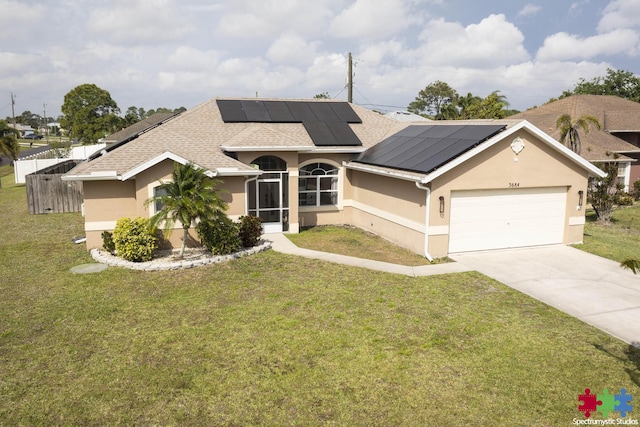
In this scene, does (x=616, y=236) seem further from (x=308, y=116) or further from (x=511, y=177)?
(x=308, y=116)

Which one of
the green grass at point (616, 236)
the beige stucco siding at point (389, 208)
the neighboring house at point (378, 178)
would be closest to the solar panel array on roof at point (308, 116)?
the neighboring house at point (378, 178)

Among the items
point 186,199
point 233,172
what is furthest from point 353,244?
point 186,199

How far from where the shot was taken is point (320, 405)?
281 inches

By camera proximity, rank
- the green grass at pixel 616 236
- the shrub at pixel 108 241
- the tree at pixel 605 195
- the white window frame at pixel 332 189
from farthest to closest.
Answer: the tree at pixel 605 195, the white window frame at pixel 332 189, the green grass at pixel 616 236, the shrub at pixel 108 241

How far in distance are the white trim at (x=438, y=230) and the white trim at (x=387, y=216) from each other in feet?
1.13

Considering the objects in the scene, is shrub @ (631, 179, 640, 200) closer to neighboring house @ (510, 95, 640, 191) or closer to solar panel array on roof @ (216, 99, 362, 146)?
neighboring house @ (510, 95, 640, 191)

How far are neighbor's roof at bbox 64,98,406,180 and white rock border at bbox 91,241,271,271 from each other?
2.69 meters

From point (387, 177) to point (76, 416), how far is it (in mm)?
13698

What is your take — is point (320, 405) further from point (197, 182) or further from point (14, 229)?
point (14, 229)

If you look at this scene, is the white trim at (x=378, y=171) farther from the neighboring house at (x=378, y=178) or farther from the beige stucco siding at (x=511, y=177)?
the beige stucco siding at (x=511, y=177)

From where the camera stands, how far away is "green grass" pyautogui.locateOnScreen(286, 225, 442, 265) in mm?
15625

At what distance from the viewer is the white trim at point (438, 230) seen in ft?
50.5

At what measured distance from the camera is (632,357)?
8.60 meters

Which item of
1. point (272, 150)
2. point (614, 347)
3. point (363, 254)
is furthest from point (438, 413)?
point (272, 150)
